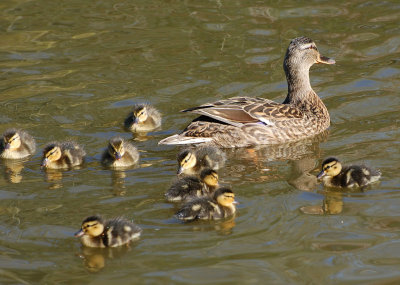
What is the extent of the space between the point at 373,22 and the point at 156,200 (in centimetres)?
591

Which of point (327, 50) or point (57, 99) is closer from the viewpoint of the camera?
point (57, 99)

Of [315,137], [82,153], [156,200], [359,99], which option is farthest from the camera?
[359,99]

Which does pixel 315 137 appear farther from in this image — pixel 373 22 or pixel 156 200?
pixel 373 22

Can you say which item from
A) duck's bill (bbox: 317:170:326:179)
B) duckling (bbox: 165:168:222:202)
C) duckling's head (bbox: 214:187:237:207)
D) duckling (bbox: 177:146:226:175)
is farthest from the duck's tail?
duckling's head (bbox: 214:187:237:207)

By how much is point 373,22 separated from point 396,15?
386mm

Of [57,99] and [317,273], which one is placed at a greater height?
[57,99]

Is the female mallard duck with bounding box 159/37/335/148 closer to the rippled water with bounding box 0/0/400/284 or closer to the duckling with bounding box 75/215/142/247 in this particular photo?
the rippled water with bounding box 0/0/400/284

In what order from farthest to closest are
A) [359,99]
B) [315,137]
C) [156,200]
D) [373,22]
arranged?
[373,22], [359,99], [315,137], [156,200]

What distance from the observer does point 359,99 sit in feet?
29.2

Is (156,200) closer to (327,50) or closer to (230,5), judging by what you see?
(327,50)

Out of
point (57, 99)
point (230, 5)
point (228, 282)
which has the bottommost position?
point (228, 282)

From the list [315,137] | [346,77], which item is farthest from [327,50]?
[315,137]

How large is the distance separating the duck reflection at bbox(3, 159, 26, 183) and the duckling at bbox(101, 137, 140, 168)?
2.53ft

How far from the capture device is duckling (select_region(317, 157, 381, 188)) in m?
6.46
